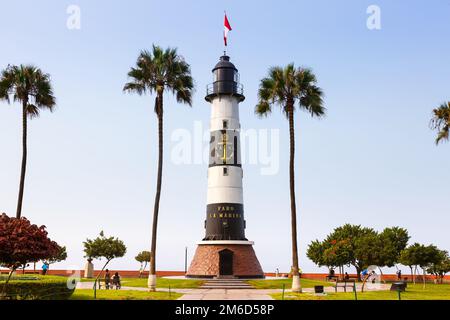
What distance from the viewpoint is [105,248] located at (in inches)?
2126

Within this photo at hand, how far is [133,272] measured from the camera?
216 ft

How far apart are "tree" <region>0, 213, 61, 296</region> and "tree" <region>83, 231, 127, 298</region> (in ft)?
86.0

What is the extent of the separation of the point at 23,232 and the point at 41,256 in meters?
1.81

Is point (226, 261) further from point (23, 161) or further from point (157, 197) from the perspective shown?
point (23, 161)

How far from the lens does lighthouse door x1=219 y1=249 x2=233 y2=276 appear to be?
4775 centimetres

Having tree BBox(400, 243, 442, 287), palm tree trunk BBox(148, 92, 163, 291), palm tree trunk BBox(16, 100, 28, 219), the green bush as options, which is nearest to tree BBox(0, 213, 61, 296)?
the green bush

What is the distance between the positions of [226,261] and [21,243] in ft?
81.2

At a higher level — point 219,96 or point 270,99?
point 219,96

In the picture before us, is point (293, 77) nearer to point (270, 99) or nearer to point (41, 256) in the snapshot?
point (270, 99)

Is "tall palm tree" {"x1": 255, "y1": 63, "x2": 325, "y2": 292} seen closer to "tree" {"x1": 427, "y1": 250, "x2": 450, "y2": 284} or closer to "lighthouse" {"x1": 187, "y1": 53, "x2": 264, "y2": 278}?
"lighthouse" {"x1": 187, "y1": 53, "x2": 264, "y2": 278}

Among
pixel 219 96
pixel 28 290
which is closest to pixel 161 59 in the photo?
pixel 219 96

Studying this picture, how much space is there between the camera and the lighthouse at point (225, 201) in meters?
48.0

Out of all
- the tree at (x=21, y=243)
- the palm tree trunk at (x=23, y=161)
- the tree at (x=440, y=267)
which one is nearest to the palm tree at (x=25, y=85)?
the palm tree trunk at (x=23, y=161)

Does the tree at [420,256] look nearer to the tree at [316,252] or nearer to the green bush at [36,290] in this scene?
the tree at [316,252]
